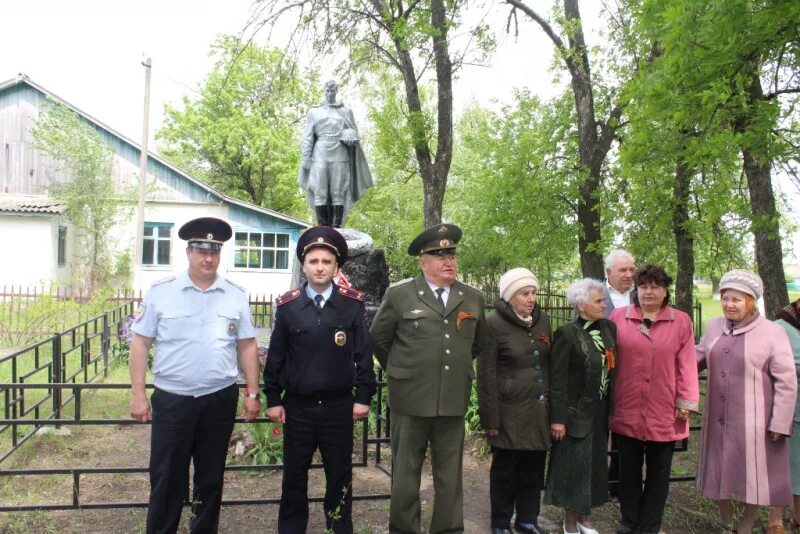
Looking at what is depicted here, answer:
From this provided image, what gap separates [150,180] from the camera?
22062mm

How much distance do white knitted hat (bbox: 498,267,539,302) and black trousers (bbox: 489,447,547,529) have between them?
0.90 meters

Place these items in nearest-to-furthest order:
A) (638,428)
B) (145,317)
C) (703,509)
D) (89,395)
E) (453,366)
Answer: (145,317) < (453,366) < (638,428) < (703,509) < (89,395)

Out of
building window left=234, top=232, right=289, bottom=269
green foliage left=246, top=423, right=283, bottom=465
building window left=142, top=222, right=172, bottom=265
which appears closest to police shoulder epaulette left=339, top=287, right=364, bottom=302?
green foliage left=246, top=423, right=283, bottom=465

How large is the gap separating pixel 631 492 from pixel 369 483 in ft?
6.00

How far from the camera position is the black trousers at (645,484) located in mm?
3785

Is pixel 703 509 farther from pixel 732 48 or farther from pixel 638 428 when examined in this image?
pixel 732 48

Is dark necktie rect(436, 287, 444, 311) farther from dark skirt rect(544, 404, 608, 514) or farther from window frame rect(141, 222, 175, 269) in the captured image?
window frame rect(141, 222, 175, 269)

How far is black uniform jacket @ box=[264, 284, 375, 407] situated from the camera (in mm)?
3273

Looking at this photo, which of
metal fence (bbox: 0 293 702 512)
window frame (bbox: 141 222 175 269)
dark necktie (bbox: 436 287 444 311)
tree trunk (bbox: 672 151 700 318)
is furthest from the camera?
window frame (bbox: 141 222 175 269)

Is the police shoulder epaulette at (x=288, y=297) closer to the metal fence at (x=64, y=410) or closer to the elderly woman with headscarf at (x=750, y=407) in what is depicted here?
the metal fence at (x=64, y=410)

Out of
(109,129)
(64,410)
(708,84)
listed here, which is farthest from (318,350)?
(109,129)

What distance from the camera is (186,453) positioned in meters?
3.23

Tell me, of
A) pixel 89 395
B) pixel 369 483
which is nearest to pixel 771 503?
pixel 369 483

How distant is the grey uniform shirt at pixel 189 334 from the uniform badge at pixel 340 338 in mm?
520
